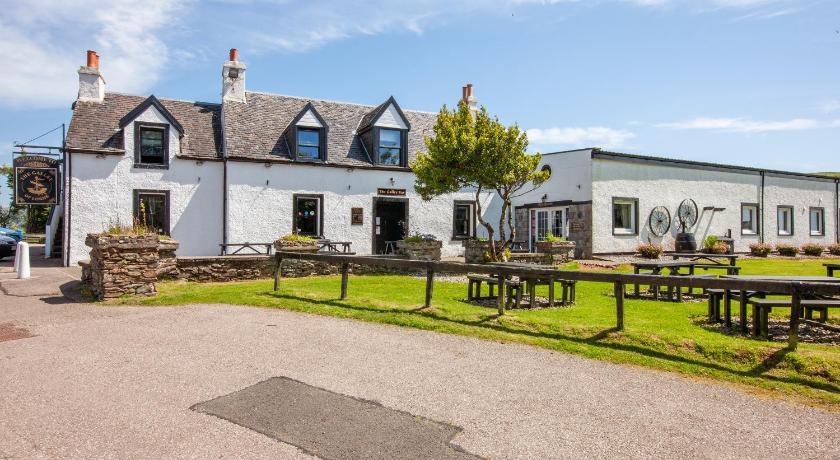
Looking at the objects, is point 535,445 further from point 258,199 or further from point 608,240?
point 608,240

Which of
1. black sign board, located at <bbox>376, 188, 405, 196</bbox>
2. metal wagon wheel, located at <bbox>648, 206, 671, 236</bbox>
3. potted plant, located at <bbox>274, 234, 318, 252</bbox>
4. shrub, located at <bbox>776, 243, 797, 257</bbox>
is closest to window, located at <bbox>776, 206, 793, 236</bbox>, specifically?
shrub, located at <bbox>776, 243, 797, 257</bbox>

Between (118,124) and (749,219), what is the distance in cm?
3047

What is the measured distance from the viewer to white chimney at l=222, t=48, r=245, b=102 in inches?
837

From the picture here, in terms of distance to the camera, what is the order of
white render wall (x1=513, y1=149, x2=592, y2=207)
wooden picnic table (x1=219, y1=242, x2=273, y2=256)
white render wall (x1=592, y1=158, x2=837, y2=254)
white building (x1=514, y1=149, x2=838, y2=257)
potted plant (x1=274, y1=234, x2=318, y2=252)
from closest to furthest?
potted plant (x1=274, y1=234, x2=318, y2=252), wooden picnic table (x1=219, y1=242, x2=273, y2=256), white render wall (x1=513, y1=149, x2=592, y2=207), white building (x1=514, y1=149, x2=838, y2=257), white render wall (x1=592, y1=158, x2=837, y2=254)

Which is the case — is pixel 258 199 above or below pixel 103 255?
above

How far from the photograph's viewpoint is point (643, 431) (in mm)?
4137

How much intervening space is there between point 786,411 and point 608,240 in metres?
18.3

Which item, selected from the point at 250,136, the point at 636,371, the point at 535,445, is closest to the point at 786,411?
the point at 636,371

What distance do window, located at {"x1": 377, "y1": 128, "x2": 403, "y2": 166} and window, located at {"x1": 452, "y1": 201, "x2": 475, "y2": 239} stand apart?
3594 millimetres

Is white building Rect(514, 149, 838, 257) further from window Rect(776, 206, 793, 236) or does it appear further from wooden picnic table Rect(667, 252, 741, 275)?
wooden picnic table Rect(667, 252, 741, 275)

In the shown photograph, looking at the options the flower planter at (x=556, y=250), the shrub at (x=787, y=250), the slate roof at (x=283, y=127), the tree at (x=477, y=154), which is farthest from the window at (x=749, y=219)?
the slate roof at (x=283, y=127)

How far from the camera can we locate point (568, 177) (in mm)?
22766

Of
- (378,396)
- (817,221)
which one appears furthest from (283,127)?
(817,221)

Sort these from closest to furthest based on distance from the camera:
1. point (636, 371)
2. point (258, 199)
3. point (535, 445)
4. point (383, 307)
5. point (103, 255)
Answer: point (535, 445) < point (636, 371) < point (383, 307) < point (103, 255) < point (258, 199)
